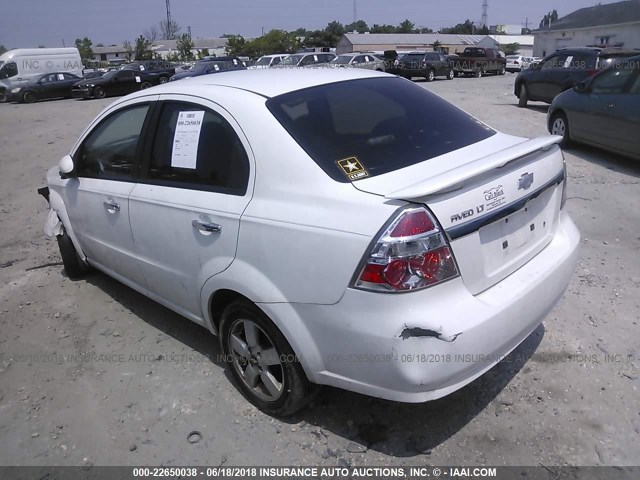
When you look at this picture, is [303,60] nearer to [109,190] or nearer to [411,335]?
[109,190]

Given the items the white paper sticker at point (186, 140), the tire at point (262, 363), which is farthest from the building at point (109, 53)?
the tire at point (262, 363)

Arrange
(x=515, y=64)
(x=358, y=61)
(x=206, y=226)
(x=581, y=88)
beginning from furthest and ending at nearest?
1. (x=515, y=64)
2. (x=358, y=61)
3. (x=581, y=88)
4. (x=206, y=226)

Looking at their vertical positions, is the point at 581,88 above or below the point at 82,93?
below

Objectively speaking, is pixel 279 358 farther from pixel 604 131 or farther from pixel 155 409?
pixel 604 131

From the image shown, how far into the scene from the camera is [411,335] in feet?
6.81

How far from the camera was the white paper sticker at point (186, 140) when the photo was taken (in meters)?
2.88

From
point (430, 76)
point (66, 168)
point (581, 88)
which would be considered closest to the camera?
point (66, 168)

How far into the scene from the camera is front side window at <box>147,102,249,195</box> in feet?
8.70

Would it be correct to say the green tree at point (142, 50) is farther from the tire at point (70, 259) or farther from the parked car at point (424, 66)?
the tire at point (70, 259)

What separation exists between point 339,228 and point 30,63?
107 feet

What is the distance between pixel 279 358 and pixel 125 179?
1672 millimetres

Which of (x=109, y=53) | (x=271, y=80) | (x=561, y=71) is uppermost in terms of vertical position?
(x=109, y=53)

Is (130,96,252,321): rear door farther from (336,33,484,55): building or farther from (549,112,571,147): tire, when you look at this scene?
(336,33,484,55): building

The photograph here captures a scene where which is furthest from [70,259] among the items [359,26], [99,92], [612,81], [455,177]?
[359,26]
